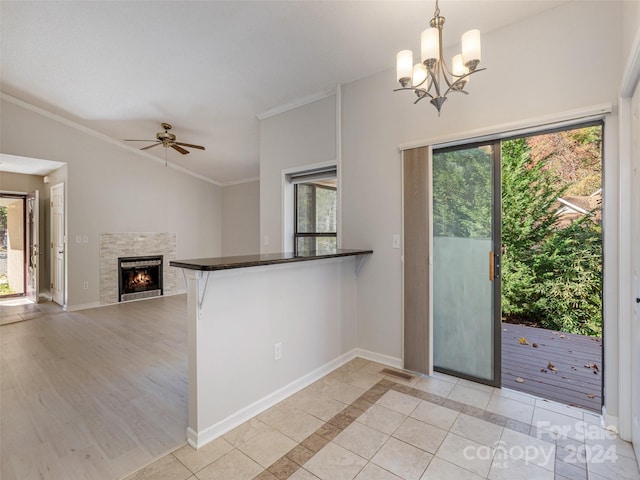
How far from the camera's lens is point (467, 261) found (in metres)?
2.66

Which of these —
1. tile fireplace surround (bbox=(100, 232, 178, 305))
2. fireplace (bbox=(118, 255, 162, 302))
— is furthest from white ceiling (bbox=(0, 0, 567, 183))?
fireplace (bbox=(118, 255, 162, 302))

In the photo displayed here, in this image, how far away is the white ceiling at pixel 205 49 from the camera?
7.75ft

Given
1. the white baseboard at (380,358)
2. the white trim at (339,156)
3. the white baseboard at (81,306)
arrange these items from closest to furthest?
the white baseboard at (380,358) < the white trim at (339,156) < the white baseboard at (81,306)

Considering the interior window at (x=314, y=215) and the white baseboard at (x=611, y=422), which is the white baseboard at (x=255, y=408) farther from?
the white baseboard at (x=611, y=422)

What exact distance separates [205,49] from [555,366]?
451 cm

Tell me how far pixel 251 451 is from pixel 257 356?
0.57 m

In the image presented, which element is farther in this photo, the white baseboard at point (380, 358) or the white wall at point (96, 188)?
the white wall at point (96, 188)

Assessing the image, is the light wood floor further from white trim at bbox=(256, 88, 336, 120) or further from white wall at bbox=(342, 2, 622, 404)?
white trim at bbox=(256, 88, 336, 120)

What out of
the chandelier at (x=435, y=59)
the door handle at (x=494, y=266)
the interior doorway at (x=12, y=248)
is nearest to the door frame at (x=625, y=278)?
the door handle at (x=494, y=266)

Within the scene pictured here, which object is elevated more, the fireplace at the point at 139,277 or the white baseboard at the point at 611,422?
Result: the fireplace at the point at 139,277

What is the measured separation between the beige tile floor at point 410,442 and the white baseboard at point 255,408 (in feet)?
0.16

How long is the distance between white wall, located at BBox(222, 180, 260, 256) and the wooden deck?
501cm

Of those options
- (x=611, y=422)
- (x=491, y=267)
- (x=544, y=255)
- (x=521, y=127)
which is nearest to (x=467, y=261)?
(x=491, y=267)

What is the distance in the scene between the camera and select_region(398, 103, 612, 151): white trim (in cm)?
201
